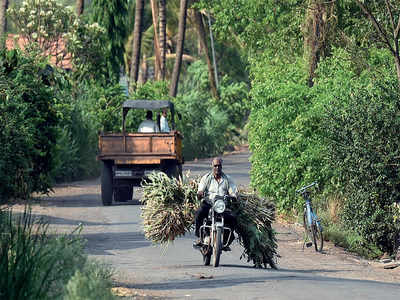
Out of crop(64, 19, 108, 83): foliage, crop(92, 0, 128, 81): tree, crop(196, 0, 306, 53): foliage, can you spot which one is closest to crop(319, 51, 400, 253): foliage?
crop(196, 0, 306, 53): foliage

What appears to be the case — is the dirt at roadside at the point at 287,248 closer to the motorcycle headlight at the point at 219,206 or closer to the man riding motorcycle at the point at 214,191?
the man riding motorcycle at the point at 214,191

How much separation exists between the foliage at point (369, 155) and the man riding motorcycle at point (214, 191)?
20.5ft

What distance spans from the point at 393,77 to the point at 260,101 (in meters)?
3.59

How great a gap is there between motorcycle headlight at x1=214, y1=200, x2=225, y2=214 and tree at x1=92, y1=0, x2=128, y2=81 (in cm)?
2755

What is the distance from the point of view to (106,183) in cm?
2650

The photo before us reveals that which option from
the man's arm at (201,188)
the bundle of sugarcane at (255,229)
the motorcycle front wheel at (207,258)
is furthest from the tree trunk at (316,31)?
the motorcycle front wheel at (207,258)

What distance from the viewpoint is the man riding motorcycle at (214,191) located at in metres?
15.8

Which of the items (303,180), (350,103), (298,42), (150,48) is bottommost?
(303,180)

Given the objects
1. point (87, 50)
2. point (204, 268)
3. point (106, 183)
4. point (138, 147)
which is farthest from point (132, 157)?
point (87, 50)

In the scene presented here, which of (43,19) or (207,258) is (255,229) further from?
(43,19)

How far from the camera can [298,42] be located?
3272cm

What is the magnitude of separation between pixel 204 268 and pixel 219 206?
982 millimetres

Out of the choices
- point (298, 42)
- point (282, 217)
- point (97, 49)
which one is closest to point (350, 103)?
point (282, 217)

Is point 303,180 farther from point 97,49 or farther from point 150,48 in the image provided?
point 150,48
